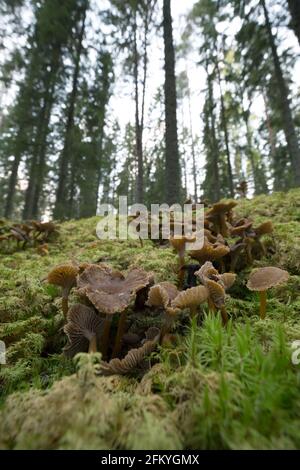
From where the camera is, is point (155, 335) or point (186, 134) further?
point (186, 134)

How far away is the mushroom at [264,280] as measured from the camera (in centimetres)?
245

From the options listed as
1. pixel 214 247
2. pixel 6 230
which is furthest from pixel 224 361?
pixel 6 230

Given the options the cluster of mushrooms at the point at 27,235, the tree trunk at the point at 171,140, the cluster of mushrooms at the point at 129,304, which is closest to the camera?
the cluster of mushrooms at the point at 129,304

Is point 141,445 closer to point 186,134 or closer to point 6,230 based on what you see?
point 6,230

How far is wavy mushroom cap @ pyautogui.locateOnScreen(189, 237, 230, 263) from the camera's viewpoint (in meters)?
2.95

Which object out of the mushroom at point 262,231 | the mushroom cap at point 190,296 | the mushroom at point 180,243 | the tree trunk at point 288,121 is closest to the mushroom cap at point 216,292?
the mushroom cap at point 190,296

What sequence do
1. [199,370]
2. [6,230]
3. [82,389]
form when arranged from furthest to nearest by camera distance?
1. [6,230]
2. [199,370]
3. [82,389]

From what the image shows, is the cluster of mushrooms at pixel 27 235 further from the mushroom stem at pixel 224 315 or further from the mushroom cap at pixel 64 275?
the mushroom stem at pixel 224 315

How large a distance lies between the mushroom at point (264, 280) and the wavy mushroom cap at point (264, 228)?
973 millimetres

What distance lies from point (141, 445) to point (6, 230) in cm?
576

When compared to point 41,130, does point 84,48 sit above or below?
above

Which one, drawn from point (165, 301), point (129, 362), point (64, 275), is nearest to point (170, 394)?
point (129, 362)

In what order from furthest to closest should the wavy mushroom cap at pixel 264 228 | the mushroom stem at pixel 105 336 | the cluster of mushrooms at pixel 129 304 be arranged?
the wavy mushroom cap at pixel 264 228 < the mushroom stem at pixel 105 336 < the cluster of mushrooms at pixel 129 304

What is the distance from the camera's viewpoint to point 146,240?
5133 millimetres
